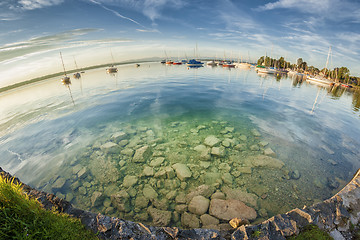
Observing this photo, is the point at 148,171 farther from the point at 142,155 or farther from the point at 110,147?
the point at 110,147

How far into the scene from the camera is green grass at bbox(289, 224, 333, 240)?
4070 millimetres

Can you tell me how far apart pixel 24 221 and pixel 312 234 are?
7.77 m

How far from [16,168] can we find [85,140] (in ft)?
16.1

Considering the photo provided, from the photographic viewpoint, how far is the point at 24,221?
Result: 114 inches

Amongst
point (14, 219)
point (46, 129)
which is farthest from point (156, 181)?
point (46, 129)

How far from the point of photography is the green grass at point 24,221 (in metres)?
2.62

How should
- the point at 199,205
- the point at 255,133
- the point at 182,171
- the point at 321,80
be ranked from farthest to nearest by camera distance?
the point at 321,80, the point at 255,133, the point at 182,171, the point at 199,205

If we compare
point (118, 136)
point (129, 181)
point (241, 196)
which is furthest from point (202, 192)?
point (118, 136)

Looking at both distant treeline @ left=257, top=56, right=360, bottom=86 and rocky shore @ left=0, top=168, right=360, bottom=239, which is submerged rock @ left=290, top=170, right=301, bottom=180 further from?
distant treeline @ left=257, top=56, right=360, bottom=86

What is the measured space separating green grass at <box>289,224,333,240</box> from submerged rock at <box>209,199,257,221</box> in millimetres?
2332

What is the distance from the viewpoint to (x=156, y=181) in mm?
8562

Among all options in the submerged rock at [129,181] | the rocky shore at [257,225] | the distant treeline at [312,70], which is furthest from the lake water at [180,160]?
the distant treeline at [312,70]

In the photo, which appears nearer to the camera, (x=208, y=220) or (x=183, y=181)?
(x=208, y=220)

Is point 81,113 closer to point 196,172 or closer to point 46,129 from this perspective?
point 46,129
